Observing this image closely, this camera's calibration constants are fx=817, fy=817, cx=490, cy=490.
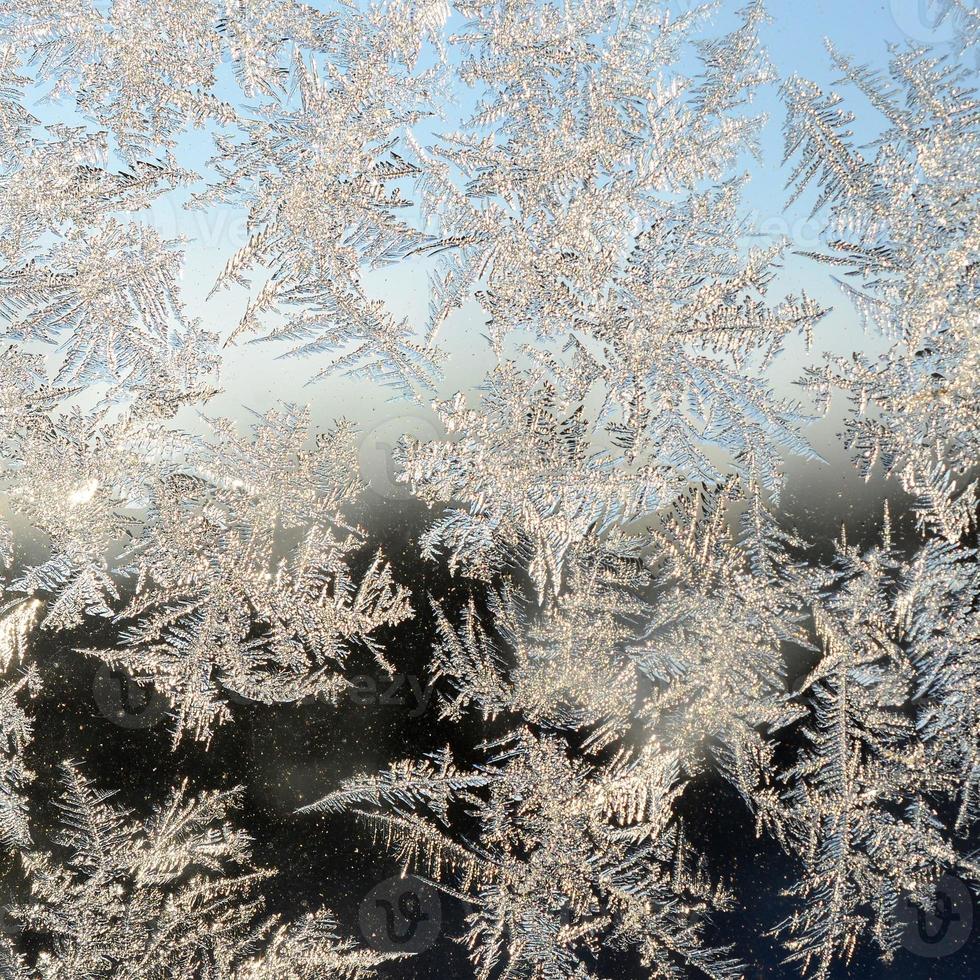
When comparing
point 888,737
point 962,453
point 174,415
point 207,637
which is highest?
point 174,415

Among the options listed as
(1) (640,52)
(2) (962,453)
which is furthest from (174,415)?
(2) (962,453)

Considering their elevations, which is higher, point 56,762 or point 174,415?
point 174,415

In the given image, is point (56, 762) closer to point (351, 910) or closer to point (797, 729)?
point (351, 910)

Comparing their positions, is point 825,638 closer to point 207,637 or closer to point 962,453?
point 962,453

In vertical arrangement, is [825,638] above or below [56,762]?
below

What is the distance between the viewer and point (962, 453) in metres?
0.43

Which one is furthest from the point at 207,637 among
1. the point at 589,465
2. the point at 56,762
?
the point at 589,465

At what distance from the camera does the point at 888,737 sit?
446mm

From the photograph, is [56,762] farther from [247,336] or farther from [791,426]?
[791,426]

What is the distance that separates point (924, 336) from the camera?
0.44 meters

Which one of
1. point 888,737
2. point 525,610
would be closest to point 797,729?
point 888,737

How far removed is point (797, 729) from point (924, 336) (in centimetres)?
22

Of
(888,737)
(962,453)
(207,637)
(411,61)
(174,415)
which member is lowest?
(888,737)

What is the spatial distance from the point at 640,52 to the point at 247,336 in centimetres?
27
